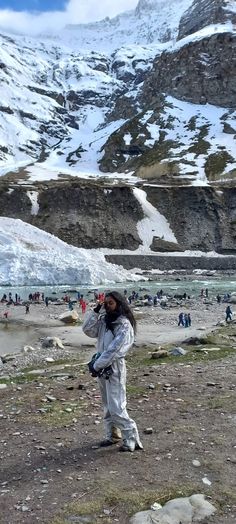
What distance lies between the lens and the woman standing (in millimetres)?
8211

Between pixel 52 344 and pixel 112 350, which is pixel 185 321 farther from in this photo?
pixel 112 350

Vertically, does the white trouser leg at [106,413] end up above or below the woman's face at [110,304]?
below

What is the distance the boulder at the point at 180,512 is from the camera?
6242 mm

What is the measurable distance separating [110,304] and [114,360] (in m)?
0.87

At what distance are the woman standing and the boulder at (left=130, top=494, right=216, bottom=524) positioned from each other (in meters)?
1.81

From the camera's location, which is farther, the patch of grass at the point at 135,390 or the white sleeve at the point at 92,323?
the patch of grass at the point at 135,390

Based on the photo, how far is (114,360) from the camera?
822 centimetres

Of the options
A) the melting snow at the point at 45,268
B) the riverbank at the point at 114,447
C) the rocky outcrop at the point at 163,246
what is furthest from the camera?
the rocky outcrop at the point at 163,246

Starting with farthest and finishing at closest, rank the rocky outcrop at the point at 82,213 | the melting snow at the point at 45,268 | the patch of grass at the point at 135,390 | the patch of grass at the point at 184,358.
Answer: the rocky outcrop at the point at 82,213
the melting snow at the point at 45,268
the patch of grass at the point at 184,358
the patch of grass at the point at 135,390

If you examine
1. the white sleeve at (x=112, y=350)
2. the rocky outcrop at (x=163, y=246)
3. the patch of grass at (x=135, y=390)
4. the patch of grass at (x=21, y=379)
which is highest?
the rocky outcrop at (x=163, y=246)

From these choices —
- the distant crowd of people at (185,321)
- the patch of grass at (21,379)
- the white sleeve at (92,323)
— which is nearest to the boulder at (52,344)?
the patch of grass at (21,379)

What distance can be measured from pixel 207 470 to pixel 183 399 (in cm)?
386

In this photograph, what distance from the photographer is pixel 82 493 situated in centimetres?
696

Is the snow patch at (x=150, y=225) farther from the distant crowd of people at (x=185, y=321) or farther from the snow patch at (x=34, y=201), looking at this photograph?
the distant crowd of people at (x=185, y=321)
